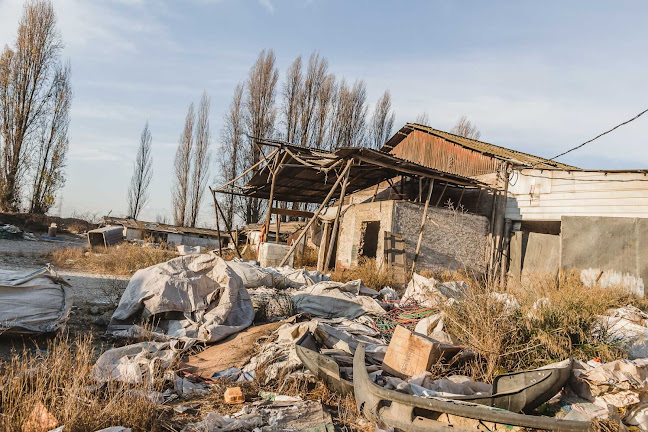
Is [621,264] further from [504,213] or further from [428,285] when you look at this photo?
[428,285]

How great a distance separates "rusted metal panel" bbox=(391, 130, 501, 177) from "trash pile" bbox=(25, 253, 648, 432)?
28.0ft

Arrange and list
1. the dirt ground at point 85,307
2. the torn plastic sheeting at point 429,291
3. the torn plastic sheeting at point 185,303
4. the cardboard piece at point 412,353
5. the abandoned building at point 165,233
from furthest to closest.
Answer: the abandoned building at point 165,233, the torn plastic sheeting at point 429,291, the torn plastic sheeting at point 185,303, the dirt ground at point 85,307, the cardboard piece at point 412,353

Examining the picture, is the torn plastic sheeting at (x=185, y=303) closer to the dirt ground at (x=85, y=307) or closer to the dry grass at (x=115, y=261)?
the dirt ground at (x=85, y=307)

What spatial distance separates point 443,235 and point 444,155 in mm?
4526

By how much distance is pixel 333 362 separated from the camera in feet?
13.9

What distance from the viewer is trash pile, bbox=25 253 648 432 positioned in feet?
11.7

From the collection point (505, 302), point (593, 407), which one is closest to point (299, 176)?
point (505, 302)

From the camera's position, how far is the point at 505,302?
532 centimetres

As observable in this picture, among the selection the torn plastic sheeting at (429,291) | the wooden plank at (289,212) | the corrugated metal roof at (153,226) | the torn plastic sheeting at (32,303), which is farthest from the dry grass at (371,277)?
the corrugated metal roof at (153,226)

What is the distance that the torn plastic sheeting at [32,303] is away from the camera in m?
5.04

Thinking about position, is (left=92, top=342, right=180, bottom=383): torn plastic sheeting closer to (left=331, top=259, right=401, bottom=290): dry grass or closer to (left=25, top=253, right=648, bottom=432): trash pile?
(left=25, top=253, right=648, bottom=432): trash pile

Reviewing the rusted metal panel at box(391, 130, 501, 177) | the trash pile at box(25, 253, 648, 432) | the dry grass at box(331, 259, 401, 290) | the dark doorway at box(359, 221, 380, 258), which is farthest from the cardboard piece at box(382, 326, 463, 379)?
the rusted metal panel at box(391, 130, 501, 177)

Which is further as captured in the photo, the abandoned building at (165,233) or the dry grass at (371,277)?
the abandoned building at (165,233)

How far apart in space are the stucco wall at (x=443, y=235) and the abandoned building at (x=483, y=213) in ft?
0.09
